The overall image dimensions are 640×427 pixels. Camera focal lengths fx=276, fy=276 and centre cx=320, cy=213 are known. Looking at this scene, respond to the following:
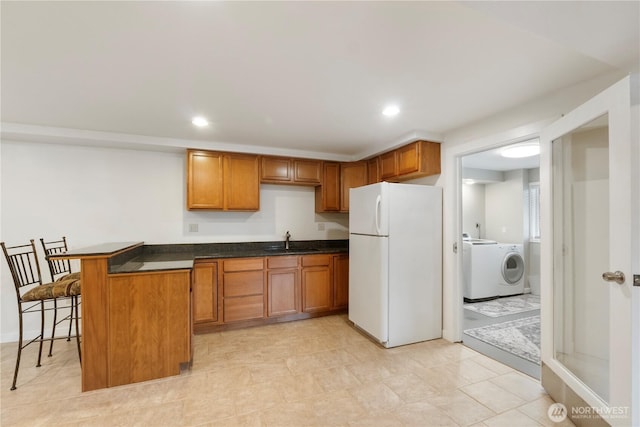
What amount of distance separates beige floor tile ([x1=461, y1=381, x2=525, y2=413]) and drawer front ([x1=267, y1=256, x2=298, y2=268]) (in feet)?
7.12

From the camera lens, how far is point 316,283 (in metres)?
3.70

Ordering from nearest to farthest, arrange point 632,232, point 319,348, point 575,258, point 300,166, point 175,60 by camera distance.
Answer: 1. point 632,232
2. point 175,60
3. point 575,258
4. point 319,348
5. point 300,166

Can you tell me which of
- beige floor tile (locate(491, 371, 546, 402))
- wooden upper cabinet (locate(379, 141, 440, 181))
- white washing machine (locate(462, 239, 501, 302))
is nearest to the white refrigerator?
wooden upper cabinet (locate(379, 141, 440, 181))

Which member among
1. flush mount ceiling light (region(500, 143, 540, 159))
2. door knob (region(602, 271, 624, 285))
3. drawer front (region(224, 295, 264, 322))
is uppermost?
flush mount ceiling light (region(500, 143, 540, 159))

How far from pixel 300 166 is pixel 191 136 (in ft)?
4.72

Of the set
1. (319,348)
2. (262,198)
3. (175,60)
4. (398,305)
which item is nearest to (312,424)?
(319,348)

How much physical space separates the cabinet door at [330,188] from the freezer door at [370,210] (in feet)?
2.36

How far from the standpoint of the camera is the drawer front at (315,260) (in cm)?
365

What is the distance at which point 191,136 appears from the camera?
10.5ft

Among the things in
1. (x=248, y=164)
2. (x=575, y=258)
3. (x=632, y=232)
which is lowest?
(x=575, y=258)

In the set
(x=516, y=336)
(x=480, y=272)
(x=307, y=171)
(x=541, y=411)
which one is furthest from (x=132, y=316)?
(x=480, y=272)

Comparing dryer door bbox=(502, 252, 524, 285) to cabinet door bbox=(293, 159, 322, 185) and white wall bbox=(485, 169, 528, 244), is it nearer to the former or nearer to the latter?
white wall bbox=(485, 169, 528, 244)

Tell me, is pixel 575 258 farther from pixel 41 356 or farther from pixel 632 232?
pixel 41 356

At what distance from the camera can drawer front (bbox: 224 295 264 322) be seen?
3285 mm
